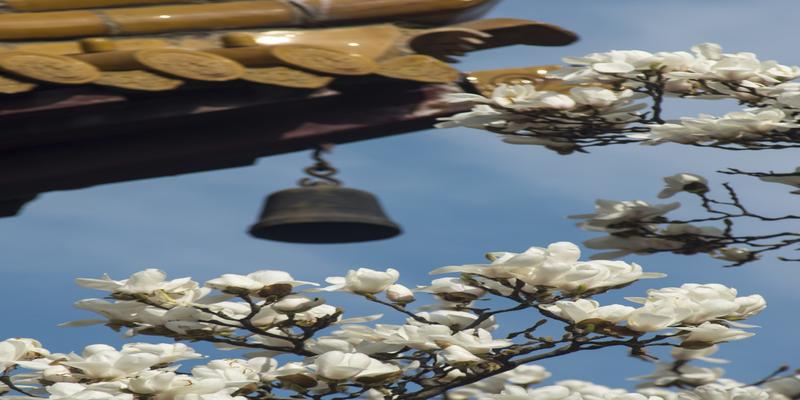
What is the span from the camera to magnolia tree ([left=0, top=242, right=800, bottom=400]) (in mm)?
4832

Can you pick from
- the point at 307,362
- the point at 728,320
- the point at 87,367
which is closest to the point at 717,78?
the point at 728,320

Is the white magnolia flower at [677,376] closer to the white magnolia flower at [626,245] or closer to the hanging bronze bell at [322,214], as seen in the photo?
the white magnolia flower at [626,245]

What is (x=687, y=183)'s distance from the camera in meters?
6.02

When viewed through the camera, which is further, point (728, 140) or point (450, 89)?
point (450, 89)

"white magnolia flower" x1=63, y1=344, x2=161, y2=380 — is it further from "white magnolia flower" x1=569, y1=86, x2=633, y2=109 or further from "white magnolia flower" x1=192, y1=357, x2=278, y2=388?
"white magnolia flower" x1=569, y1=86, x2=633, y2=109

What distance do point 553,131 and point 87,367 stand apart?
239cm

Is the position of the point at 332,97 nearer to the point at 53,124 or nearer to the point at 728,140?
the point at 53,124

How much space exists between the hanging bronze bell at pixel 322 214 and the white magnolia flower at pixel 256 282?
0.65 meters

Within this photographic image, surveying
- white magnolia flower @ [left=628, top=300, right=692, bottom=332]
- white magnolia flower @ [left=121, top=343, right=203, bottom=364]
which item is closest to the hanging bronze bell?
white magnolia flower @ [left=121, top=343, right=203, bottom=364]

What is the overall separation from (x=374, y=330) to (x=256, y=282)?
53 centimetres

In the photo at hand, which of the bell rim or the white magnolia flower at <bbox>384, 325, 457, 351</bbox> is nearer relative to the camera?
the white magnolia flower at <bbox>384, 325, 457, 351</bbox>

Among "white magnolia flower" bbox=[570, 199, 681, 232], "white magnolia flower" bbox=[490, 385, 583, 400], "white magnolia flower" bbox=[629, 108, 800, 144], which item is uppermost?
"white magnolia flower" bbox=[629, 108, 800, 144]

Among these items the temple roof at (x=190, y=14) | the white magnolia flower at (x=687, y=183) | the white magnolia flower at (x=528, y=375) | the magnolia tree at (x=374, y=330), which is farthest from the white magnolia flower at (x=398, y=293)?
the white magnolia flower at (x=528, y=375)

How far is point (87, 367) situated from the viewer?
5.28 metres
